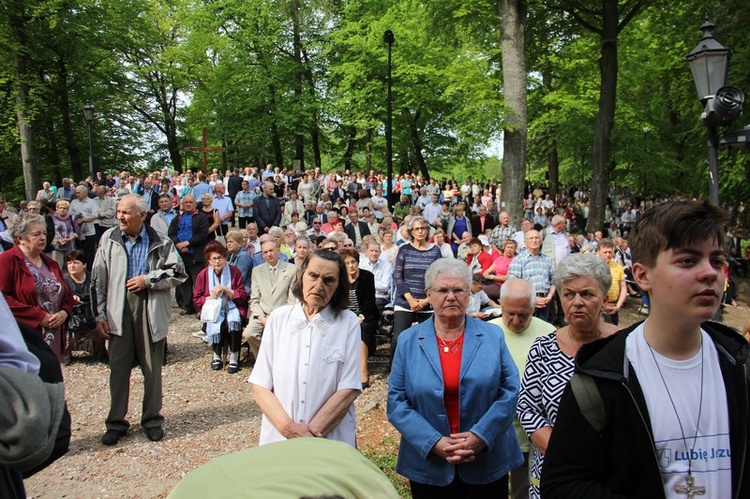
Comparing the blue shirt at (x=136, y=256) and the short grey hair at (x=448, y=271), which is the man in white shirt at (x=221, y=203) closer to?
the blue shirt at (x=136, y=256)

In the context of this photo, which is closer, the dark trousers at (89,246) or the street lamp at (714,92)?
the street lamp at (714,92)

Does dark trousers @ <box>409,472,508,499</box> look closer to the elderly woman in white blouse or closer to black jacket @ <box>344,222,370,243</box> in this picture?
the elderly woman in white blouse

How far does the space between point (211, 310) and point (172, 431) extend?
2110 millimetres

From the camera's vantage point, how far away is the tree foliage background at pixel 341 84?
16.0 meters

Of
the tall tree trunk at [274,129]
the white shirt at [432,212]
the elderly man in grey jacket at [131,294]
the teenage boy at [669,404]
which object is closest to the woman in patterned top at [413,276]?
the elderly man in grey jacket at [131,294]

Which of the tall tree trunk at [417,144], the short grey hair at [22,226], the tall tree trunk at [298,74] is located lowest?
the short grey hair at [22,226]

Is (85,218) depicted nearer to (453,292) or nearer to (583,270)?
(453,292)

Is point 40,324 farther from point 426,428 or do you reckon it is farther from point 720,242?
point 720,242

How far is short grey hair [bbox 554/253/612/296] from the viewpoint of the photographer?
3201mm

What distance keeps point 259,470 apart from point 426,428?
2130mm

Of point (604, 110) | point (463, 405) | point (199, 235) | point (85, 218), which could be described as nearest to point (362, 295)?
point (199, 235)

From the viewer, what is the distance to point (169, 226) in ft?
35.3

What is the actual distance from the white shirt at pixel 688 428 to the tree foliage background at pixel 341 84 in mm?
11818

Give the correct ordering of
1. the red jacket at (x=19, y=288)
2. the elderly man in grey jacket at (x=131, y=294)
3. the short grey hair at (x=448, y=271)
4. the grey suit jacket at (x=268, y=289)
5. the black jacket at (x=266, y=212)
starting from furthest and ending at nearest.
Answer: the black jacket at (x=266, y=212) < the grey suit jacket at (x=268, y=289) < the elderly man in grey jacket at (x=131, y=294) < the red jacket at (x=19, y=288) < the short grey hair at (x=448, y=271)
